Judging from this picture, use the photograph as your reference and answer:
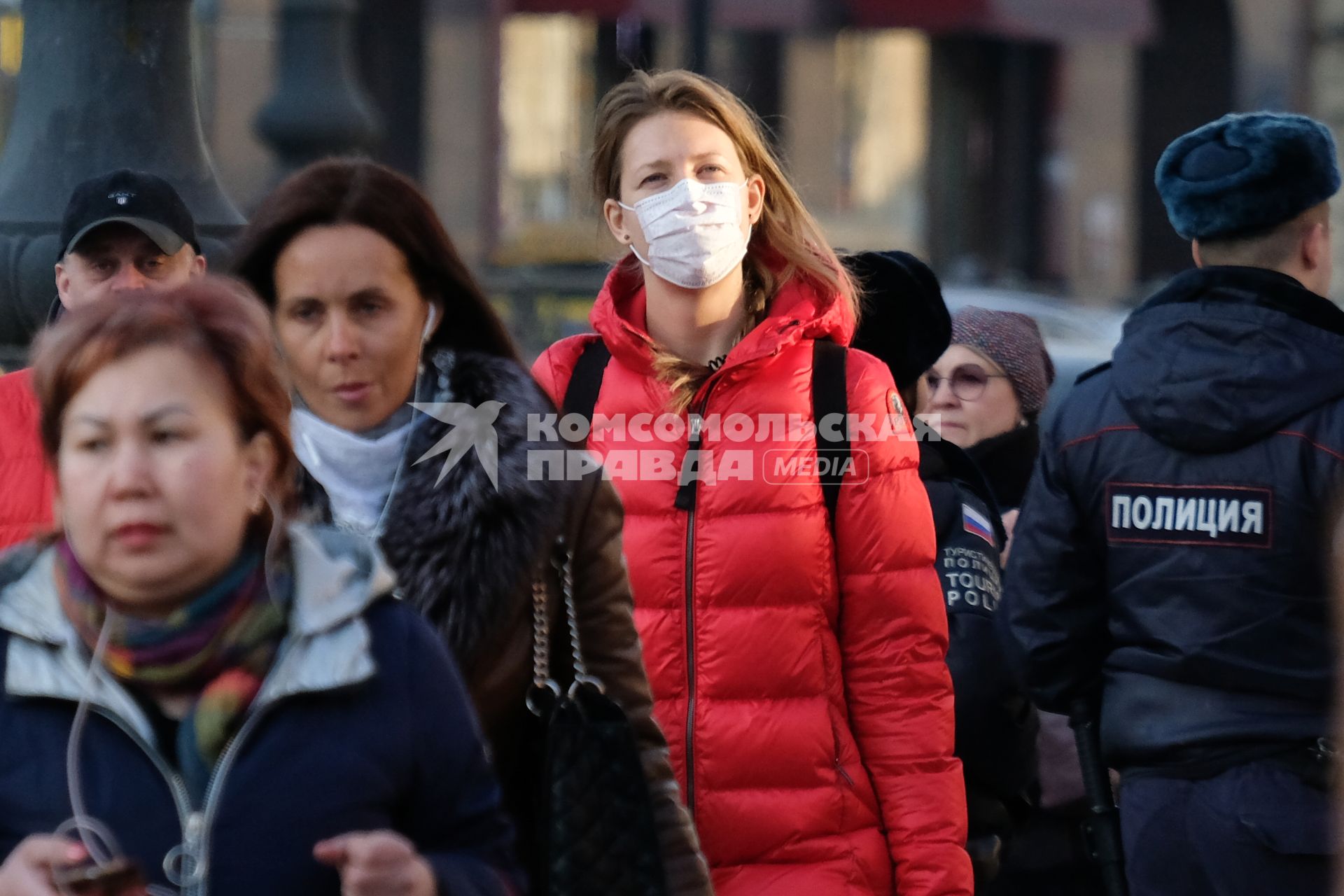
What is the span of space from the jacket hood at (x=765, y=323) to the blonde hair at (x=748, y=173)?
3cm

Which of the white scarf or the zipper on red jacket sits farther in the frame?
the zipper on red jacket

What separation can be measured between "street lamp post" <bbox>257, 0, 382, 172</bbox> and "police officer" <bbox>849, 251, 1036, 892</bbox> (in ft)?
17.5

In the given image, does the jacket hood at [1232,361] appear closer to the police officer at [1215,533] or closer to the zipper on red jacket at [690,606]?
the police officer at [1215,533]

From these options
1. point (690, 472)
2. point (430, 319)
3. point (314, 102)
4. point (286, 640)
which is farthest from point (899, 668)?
point (314, 102)

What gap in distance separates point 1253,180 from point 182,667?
2.50 m

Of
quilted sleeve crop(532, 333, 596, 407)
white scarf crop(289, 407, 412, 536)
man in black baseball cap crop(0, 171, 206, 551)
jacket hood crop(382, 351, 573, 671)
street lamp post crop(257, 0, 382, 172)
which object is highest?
street lamp post crop(257, 0, 382, 172)

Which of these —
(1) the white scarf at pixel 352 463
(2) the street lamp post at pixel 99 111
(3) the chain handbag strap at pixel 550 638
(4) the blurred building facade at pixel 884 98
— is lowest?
(3) the chain handbag strap at pixel 550 638

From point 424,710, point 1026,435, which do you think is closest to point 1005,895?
point 1026,435

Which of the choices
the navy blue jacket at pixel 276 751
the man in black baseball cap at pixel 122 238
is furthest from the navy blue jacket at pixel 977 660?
the navy blue jacket at pixel 276 751

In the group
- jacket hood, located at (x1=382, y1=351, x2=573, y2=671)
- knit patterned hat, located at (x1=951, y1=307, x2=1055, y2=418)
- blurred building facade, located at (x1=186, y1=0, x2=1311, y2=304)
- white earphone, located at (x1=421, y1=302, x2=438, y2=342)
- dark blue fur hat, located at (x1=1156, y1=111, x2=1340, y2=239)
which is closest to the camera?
jacket hood, located at (x1=382, y1=351, x2=573, y2=671)

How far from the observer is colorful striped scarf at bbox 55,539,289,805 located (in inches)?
93.2

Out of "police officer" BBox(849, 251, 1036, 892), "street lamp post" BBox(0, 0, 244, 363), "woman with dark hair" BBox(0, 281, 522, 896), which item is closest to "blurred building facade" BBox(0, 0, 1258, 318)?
"street lamp post" BBox(0, 0, 244, 363)

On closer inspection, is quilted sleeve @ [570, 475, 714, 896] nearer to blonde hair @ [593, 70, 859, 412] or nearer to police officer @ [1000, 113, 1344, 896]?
blonde hair @ [593, 70, 859, 412]

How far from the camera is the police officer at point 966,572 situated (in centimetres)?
448
